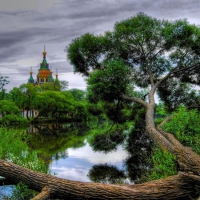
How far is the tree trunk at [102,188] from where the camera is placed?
480cm

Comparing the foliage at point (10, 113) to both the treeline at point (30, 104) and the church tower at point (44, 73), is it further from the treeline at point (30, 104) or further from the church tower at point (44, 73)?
the church tower at point (44, 73)

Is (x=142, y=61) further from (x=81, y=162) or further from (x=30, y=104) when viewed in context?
(x=30, y=104)

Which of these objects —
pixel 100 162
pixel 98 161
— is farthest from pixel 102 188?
pixel 98 161

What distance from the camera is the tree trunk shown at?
15.8 feet

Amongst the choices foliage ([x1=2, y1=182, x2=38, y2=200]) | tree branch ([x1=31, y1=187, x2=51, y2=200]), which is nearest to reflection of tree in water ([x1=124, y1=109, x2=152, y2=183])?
foliage ([x1=2, y1=182, x2=38, y2=200])

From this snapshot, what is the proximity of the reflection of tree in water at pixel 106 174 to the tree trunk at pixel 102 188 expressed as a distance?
3.90 metres

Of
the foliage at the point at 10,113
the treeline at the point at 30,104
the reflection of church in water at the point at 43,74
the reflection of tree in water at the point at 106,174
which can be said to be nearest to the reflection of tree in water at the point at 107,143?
the reflection of tree in water at the point at 106,174

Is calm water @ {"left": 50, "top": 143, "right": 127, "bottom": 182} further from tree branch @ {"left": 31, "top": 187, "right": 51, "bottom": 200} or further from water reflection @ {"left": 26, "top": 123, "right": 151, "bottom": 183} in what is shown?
tree branch @ {"left": 31, "top": 187, "right": 51, "bottom": 200}

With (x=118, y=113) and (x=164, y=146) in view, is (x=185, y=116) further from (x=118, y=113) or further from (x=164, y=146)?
(x=118, y=113)

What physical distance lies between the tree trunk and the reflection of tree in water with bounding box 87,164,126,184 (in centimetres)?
390

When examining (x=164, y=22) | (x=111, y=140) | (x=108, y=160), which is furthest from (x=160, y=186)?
(x=111, y=140)

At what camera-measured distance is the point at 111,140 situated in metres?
18.4

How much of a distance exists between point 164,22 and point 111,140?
7581 mm

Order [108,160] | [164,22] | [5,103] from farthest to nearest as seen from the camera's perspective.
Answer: [5,103]
[164,22]
[108,160]
